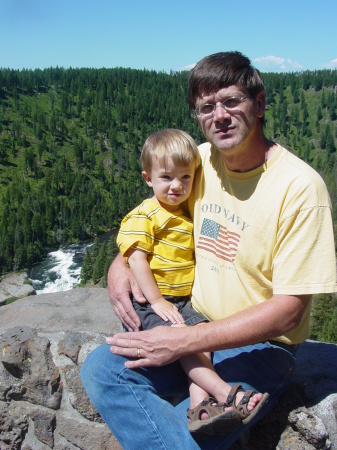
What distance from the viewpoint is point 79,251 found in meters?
88.8

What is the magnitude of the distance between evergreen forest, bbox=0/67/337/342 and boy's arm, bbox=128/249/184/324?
6314 cm

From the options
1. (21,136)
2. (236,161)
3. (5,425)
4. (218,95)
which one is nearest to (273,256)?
(236,161)

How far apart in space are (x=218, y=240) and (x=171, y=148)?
2.37 feet

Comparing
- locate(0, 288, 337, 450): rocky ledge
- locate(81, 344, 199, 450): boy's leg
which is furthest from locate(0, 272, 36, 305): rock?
locate(81, 344, 199, 450): boy's leg

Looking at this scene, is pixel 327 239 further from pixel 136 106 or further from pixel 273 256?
pixel 136 106

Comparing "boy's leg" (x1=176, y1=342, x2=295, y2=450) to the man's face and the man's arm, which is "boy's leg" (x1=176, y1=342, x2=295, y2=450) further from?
the man's face

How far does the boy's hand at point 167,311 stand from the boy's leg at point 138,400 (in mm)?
290

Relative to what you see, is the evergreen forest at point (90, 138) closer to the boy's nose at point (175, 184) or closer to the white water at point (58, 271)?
the white water at point (58, 271)

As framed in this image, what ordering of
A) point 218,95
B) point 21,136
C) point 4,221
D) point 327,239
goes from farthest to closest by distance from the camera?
point 21,136, point 4,221, point 218,95, point 327,239

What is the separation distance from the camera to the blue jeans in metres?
2.65

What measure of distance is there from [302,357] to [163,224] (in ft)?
5.04

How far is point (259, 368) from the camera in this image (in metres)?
2.94

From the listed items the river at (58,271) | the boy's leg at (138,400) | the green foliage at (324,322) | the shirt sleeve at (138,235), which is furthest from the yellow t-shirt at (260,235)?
the river at (58,271)

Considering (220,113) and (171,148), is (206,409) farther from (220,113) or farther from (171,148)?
(220,113)
